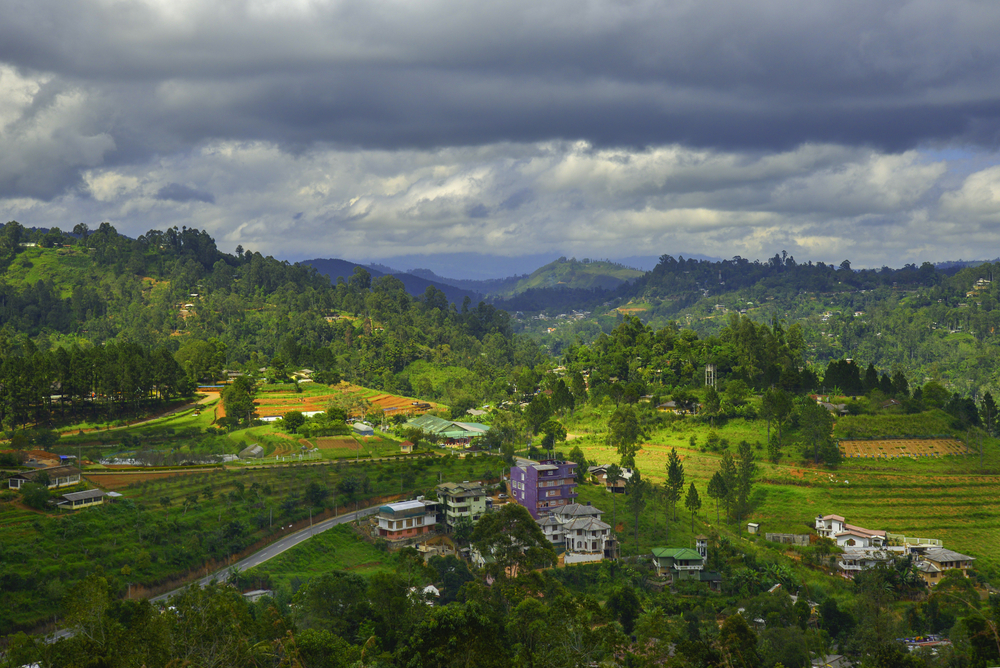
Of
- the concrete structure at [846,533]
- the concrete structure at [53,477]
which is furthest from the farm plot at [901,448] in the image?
the concrete structure at [53,477]

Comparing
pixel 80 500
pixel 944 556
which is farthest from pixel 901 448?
pixel 80 500

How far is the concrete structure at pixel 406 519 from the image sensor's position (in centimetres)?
3794

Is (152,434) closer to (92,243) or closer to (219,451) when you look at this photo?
(219,451)

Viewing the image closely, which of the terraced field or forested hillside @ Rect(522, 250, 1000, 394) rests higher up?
forested hillside @ Rect(522, 250, 1000, 394)

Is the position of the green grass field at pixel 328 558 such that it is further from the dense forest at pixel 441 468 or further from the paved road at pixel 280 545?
the dense forest at pixel 441 468

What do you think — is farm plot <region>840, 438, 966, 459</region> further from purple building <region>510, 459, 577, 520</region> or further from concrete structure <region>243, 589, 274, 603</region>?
concrete structure <region>243, 589, 274, 603</region>

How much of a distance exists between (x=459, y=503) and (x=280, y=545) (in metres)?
8.58

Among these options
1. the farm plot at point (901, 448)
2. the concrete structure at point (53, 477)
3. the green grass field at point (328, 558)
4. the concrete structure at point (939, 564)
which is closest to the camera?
the green grass field at point (328, 558)

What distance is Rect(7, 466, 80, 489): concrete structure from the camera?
119ft

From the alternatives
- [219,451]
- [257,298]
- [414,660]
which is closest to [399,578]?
[414,660]

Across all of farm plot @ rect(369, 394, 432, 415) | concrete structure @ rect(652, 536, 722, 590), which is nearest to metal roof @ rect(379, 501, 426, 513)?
concrete structure @ rect(652, 536, 722, 590)

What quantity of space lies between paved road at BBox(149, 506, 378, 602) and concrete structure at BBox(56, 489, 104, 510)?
24.0 ft

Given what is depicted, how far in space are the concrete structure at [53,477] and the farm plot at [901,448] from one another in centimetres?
4330

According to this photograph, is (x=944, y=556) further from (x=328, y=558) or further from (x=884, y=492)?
(x=328, y=558)
